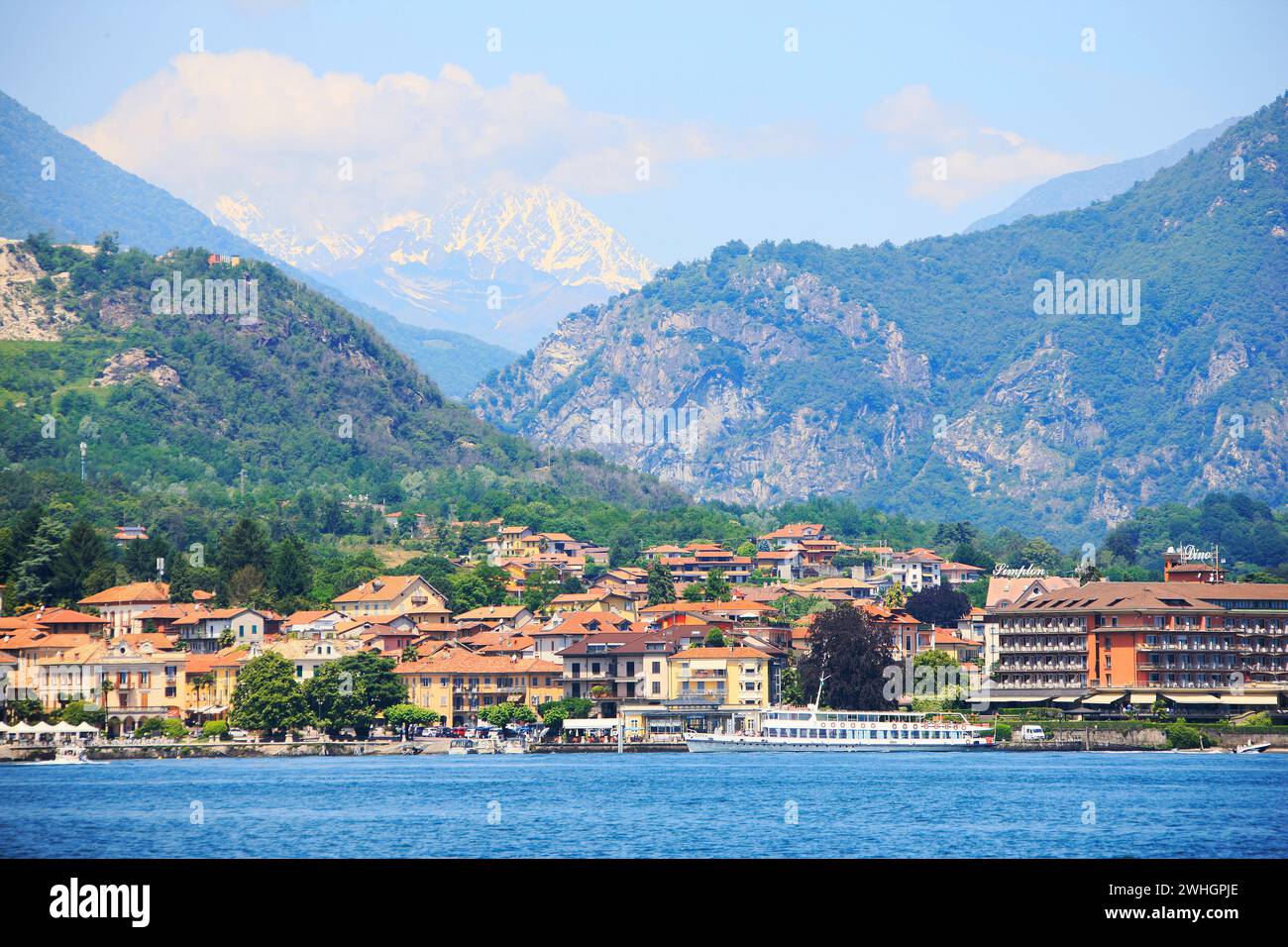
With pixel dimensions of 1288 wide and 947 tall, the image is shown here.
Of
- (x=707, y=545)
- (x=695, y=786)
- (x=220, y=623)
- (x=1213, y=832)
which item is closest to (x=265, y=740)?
(x=220, y=623)

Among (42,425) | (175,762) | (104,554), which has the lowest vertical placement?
(175,762)

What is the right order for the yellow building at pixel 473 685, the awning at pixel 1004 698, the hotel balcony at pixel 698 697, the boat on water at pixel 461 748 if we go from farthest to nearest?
the awning at pixel 1004 698 < the yellow building at pixel 473 685 < the hotel balcony at pixel 698 697 < the boat on water at pixel 461 748

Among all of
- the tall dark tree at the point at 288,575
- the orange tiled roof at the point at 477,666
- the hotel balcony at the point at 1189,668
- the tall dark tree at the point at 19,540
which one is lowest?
the hotel balcony at the point at 1189,668

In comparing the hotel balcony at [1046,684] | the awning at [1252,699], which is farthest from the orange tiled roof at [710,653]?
the awning at [1252,699]

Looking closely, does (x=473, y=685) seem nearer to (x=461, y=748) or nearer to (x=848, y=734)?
Answer: (x=461, y=748)

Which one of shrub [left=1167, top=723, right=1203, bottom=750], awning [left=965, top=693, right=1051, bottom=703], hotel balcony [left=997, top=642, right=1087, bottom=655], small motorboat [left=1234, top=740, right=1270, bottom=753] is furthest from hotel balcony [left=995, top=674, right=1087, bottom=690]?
small motorboat [left=1234, top=740, right=1270, bottom=753]

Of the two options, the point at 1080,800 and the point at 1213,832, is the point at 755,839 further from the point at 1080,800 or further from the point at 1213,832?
the point at 1080,800

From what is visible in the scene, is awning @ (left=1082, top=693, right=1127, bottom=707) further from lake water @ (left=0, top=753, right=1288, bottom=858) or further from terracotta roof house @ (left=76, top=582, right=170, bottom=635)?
terracotta roof house @ (left=76, top=582, right=170, bottom=635)

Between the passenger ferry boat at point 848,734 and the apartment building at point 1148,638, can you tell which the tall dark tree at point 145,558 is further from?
the apartment building at point 1148,638
